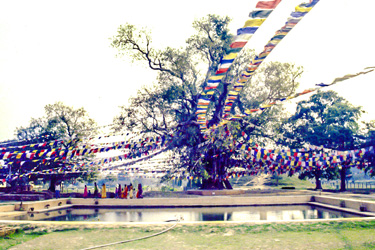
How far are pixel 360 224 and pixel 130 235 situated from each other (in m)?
7.66

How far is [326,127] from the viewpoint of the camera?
129 feet

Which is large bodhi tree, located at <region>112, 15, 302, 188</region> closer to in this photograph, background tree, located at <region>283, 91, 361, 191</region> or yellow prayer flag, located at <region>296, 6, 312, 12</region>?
background tree, located at <region>283, 91, 361, 191</region>

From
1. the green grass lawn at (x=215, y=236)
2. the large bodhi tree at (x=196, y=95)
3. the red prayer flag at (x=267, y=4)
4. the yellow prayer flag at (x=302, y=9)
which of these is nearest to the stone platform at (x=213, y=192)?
the large bodhi tree at (x=196, y=95)

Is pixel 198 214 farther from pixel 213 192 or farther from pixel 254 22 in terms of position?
pixel 254 22

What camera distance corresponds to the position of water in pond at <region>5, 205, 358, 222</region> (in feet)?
52.4

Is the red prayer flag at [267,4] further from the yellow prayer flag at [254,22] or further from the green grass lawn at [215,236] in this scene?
the green grass lawn at [215,236]

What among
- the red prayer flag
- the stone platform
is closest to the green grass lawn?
the red prayer flag

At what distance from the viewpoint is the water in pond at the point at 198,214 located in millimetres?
15969

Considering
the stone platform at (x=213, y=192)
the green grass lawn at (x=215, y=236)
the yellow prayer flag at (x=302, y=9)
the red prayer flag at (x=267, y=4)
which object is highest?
the yellow prayer flag at (x=302, y=9)

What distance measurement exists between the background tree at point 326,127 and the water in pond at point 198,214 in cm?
2048

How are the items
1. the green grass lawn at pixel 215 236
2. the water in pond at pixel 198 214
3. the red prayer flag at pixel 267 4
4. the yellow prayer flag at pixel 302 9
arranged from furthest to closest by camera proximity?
the water in pond at pixel 198 214 < the green grass lawn at pixel 215 236 < the yellow prayer flag at pixel 302 9 < the red prayer flag at pixel 267 4

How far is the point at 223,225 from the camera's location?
11609mm

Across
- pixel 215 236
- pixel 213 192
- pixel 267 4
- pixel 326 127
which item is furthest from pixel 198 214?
pixel 326 127

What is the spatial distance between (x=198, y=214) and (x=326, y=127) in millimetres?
27322
